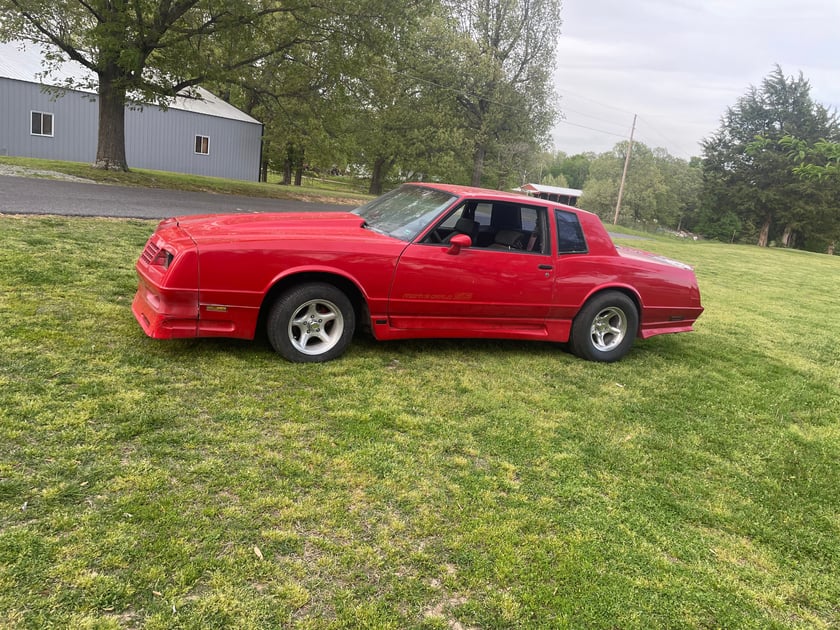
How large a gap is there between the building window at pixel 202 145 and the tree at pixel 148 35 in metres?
10.6

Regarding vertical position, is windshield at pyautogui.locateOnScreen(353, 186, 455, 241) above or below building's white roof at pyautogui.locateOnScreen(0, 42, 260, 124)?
below

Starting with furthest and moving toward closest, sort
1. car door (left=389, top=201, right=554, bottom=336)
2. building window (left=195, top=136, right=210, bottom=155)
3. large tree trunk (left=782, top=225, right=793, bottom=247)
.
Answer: large tree trunk (left=782, top=225, right=793, bottom=247) < building window (left=195, top=136, right=210, bottom=155) < car door (left=389, top=201, right=554, bottom=336)

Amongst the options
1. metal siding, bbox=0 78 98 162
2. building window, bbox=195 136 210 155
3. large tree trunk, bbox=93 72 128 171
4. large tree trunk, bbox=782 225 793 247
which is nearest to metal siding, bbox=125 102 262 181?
building window, bbox=195 136 210 155

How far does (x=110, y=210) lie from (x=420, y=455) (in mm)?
9642

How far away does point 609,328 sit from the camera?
18.6 ft

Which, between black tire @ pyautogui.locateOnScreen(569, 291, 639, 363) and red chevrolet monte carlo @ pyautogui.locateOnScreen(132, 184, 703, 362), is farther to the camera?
black tire @ pyautogui.locateOnScreen(569, 291, 639, 363)

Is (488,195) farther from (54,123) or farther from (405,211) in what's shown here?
(54,123)

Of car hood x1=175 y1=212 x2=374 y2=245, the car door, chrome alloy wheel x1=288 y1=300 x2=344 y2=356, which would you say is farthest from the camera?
the car door

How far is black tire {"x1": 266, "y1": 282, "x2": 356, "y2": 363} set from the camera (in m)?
4.21

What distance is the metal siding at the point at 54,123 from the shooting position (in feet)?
78.5

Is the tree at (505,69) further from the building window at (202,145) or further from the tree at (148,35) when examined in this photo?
the tree at (148,35)

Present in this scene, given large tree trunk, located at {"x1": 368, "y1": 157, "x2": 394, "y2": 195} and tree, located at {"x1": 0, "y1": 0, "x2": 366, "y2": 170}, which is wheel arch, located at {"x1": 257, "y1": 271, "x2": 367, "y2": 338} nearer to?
tree, located at {"x1": 0, "y1": 0, "x2": 366, "y2": 170}

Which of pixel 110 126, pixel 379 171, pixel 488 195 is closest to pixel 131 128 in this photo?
pixel 110 126

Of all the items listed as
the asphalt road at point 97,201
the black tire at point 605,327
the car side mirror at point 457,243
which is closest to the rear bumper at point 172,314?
the car side mirror at point 457,243
